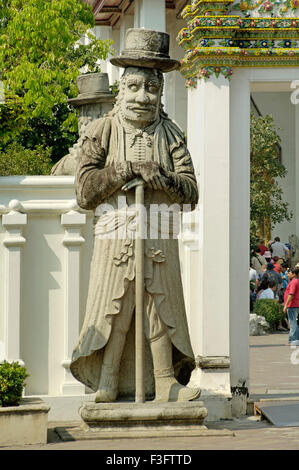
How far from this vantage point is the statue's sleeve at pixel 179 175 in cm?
781

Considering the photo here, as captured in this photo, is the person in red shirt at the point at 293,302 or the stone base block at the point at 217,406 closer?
the stone base block at the point at 217,406

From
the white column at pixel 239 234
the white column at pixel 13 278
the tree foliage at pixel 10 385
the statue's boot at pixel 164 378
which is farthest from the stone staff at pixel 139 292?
the white column at pixel 239 234

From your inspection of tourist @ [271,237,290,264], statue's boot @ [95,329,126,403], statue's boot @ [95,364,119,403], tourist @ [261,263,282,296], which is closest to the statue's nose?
statue's boot @ [95,329,126,403]

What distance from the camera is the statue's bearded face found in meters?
7.89

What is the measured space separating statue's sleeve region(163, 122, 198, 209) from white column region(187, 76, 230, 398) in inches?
67.0

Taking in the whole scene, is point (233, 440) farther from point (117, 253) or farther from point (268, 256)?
point (268, 256)

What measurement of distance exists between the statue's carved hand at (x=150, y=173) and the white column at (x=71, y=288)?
1328mm

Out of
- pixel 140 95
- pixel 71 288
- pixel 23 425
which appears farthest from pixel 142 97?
pixel 23 425

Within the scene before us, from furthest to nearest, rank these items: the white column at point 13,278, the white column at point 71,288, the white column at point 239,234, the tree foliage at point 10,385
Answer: the white column at point 239,234 < the white column at point 71,288 < the white column at point 13,278 < the tree foliage at point 10,385

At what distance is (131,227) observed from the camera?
25.7 ft

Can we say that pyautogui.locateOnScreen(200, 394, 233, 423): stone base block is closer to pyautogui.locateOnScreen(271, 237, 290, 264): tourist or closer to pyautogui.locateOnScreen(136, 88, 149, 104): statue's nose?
pyautogui.locateOnScreen(136, 88, 149, 104): statue's nose

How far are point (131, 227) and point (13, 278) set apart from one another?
1436 millimetres

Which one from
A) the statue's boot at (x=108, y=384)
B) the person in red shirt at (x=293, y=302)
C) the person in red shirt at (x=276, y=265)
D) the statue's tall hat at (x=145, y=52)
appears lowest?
the statue's boot at (x=108, y=384)

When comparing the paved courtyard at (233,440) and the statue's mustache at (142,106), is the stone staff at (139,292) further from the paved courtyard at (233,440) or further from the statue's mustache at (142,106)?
the statue's mustache at (142,106)
